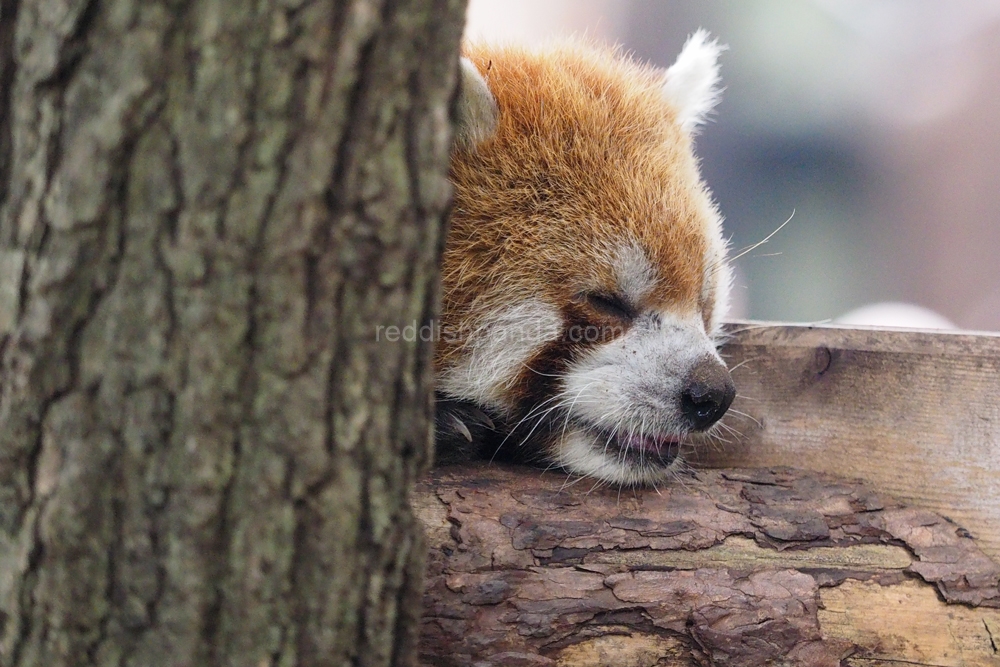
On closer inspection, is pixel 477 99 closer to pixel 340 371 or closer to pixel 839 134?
pixel 340 371

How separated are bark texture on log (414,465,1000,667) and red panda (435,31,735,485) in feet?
0.42

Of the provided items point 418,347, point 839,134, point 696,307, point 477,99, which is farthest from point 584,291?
point 839,134

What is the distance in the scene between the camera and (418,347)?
843mm

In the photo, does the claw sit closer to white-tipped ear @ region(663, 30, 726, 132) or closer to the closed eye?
the closed eye

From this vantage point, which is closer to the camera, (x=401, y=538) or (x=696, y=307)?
(x=401, y=538)

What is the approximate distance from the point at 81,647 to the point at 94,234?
423mm

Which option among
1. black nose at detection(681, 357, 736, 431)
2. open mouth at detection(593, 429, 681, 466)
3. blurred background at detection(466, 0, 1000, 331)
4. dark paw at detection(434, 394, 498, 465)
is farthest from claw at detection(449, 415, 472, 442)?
blurred background at detection(466, 0, 1000, 331)

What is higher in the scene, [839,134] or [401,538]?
[839,134]

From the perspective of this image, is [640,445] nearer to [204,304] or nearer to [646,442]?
[646,442]

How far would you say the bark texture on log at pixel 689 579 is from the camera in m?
1.11

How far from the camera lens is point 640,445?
1.46 meters

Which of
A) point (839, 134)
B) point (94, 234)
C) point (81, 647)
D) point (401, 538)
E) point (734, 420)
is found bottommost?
point (81, 647)

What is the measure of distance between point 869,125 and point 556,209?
2.22 meters

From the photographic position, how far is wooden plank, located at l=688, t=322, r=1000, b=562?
1470 mm
